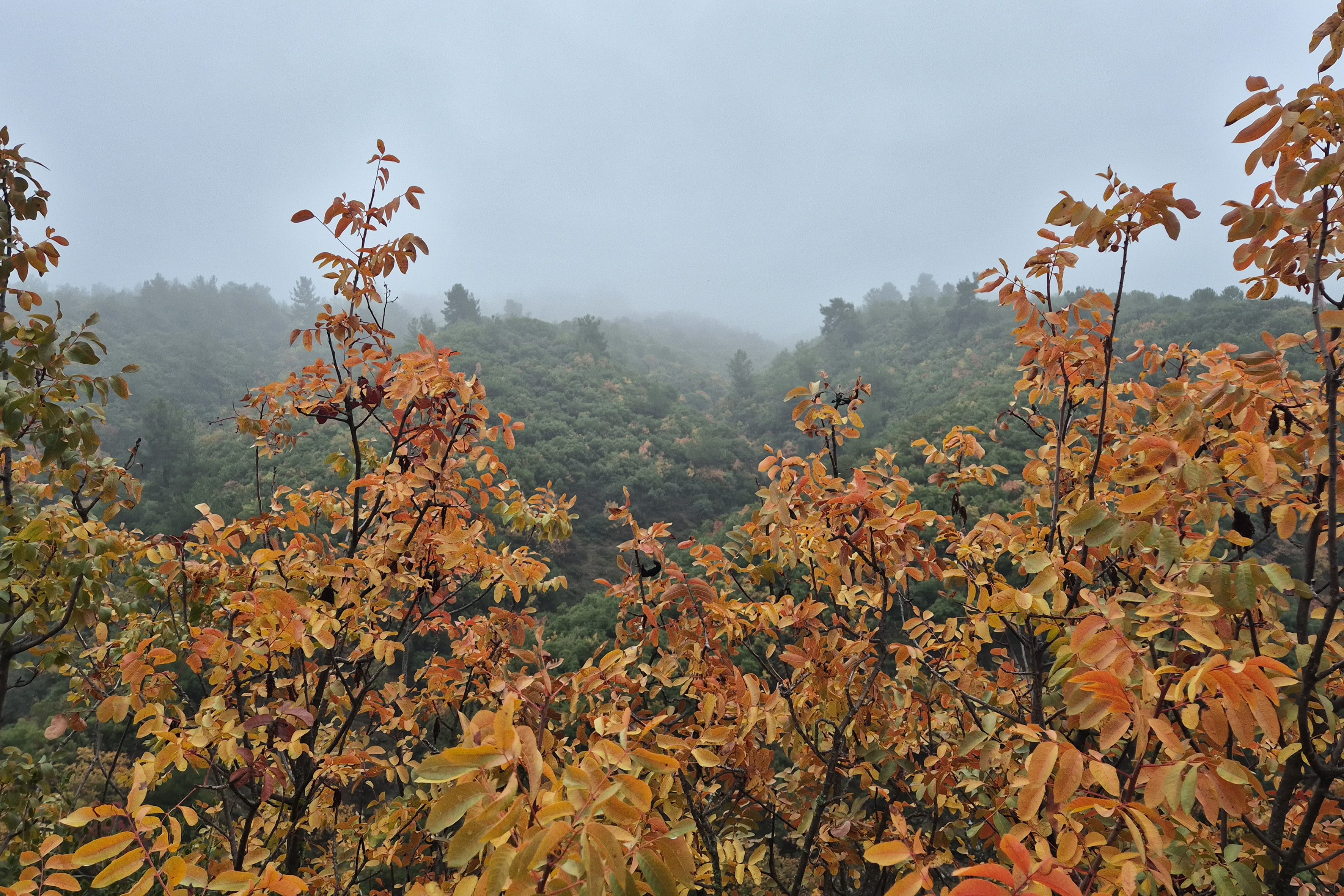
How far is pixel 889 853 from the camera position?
3.24ft

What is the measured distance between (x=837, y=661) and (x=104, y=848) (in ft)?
6.00

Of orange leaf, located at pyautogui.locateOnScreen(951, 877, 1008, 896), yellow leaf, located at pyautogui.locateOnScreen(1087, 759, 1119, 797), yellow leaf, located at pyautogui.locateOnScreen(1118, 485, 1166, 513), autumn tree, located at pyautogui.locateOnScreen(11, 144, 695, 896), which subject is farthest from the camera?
yellow leaf, located at pyautogui.locateOnScreen(1118, 485, 1166, 513)

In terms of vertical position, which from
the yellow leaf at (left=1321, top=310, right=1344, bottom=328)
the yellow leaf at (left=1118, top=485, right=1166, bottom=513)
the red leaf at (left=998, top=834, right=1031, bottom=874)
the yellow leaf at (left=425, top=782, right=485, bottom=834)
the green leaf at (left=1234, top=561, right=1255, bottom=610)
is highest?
the yellow leaf at (left=1321, top=310, right=1344, bottom=328)

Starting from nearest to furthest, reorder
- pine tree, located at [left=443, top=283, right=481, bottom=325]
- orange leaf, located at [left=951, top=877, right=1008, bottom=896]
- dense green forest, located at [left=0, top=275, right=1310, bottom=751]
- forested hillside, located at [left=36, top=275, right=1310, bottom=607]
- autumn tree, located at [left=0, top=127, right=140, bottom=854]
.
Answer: orange leaf, located at [left=951, top=877, right=1008, bottom=896]
autumn tree, located at [left=0, top=127, right=140, bottom=854]
dense green forest, located at [left=0, top=275, right=1310, bottom=751]
forested hillside, located at [left=36, top=275, right=1310, bottom=607]
pine tree, located at [left=443, top=283, right=481, bottom=325]

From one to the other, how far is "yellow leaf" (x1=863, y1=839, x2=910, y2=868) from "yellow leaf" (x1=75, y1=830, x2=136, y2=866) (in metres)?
1.19

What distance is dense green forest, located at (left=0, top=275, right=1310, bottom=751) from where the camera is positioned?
11977 millimetres

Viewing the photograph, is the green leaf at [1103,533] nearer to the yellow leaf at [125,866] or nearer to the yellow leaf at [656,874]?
the yellow leaf at [656,874]

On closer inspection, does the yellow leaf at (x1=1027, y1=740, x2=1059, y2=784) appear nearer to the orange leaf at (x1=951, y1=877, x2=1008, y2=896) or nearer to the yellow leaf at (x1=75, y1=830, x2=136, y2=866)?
the orange leaf at (x1=951, y1=877, x2=1008, y2=896)

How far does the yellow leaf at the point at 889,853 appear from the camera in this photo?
94 centimetres

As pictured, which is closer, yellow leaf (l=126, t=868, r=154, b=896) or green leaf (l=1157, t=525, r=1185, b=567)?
yellow leaf (l=126, t=868, r=154, b=896)

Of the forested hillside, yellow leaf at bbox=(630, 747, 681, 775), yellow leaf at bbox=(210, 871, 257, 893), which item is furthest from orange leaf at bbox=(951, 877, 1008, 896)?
the forested hillside

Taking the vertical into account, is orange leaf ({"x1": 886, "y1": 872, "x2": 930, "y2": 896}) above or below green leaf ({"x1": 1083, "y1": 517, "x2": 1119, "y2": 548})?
below

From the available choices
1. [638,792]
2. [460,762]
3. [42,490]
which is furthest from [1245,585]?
[42,490]

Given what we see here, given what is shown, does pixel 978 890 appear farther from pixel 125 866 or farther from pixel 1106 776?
pixel 125 866
